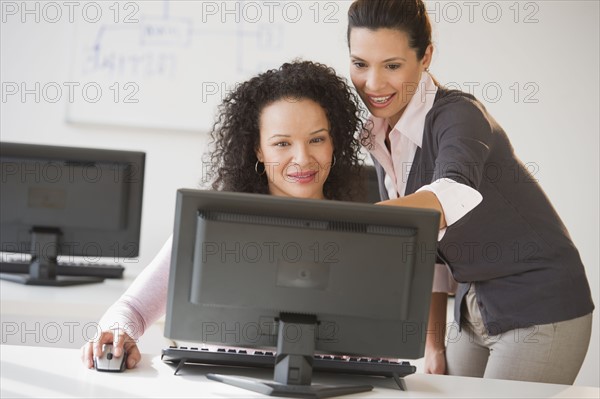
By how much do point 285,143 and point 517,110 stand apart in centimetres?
208

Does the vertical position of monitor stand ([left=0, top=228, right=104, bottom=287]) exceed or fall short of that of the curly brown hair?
it falls short

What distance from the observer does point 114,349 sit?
1480 mm

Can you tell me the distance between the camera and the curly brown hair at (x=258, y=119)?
6.31ft

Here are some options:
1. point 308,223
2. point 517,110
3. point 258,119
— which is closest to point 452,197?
point 308,223

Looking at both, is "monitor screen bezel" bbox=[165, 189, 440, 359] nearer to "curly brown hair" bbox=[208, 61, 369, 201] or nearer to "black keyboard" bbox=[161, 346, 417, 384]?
"black keyboard" bbox=[161, 346, 417, 384]

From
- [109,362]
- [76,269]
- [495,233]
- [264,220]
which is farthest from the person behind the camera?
[76,269]

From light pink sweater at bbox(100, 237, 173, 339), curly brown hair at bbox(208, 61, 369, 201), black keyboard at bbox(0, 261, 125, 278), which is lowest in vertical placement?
black keyboard at bbox(0, 261, 125, 278)

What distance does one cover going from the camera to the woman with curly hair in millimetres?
1822

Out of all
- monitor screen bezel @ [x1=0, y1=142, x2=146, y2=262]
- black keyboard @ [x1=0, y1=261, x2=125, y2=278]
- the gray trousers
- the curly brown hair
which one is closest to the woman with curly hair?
the curly brown hair

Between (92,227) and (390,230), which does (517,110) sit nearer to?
(92,227)

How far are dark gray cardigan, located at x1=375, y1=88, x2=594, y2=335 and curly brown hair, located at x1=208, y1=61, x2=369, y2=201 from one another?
228 mm

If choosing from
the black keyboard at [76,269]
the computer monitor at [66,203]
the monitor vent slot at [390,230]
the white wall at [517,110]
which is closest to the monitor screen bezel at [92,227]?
the computer monitor at [66,203]

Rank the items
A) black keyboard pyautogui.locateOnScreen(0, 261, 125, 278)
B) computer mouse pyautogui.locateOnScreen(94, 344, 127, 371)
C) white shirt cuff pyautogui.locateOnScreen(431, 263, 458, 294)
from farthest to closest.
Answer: black keyboard pyautogui.locateOnScreen(0, 261, 125, 278), white shirt cuff pyautogui.locateOnScreen(431, 263, 458, 294), computer mouse pyautogui.locateOnScreen(94, 344, 127, 371)

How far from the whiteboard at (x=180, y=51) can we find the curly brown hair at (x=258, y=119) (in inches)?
61.1
